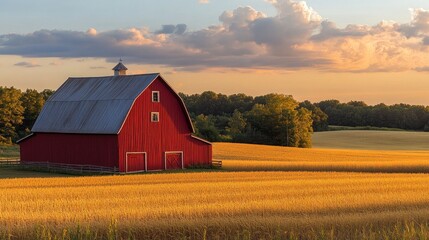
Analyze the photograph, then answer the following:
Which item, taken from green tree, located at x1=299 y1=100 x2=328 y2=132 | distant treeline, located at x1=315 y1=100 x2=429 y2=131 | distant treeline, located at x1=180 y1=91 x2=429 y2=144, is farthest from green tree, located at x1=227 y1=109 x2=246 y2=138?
distant treeline, located at x1=315 y1=100 x2=429 y2=131

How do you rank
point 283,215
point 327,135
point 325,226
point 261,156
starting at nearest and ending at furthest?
point 325,226 → point 283,215 → point 261,156 → point 327,135

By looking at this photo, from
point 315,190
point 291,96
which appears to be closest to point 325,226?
point 315,190

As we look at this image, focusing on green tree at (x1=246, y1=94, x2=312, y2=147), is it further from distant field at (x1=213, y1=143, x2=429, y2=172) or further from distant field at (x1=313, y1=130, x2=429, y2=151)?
distant field at (x1=213, y1=143, x2=429, y2=172)

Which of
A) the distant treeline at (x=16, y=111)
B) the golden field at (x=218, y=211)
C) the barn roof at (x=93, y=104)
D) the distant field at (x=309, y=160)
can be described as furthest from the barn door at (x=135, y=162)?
the distant treeline at (x=16, y=111)

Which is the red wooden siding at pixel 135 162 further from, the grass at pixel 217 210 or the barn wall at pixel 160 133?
the grass at pixel 217 210

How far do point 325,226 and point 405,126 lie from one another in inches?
5523

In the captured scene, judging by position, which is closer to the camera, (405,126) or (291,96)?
(291,96)

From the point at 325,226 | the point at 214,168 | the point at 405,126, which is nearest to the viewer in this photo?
the point at 325,226

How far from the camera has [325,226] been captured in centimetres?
1873

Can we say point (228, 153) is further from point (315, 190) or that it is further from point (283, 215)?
point (283, 215)

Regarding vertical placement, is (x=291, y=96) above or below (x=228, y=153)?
above

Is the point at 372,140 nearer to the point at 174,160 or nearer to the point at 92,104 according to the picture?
the point at 174,160

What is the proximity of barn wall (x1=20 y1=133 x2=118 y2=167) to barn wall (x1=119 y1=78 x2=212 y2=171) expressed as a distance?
1.09 metres

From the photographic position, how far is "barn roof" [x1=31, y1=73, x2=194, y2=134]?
53.9 metres
